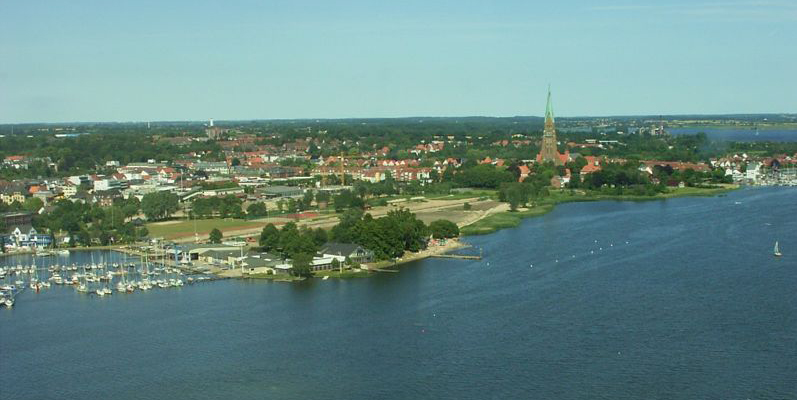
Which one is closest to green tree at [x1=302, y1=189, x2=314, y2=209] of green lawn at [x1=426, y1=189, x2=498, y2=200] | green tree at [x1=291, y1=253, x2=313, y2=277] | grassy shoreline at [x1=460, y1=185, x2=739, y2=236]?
green lawn at [x1=426, y1=189, x2=498, y2=200]

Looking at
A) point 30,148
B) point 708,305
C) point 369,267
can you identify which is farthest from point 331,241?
point 30,148

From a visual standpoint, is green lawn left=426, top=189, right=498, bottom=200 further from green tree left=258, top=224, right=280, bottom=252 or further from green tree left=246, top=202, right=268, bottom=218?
green tree left=258, top=224, right=280, bottom=252

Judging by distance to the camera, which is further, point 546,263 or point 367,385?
point 546,263

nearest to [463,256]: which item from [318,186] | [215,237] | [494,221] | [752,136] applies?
[215,237]

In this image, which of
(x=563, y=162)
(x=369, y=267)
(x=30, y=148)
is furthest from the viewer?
(x=30, y=148)

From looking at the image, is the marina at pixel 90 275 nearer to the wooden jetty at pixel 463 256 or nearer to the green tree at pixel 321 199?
the wooden jetty at pixel 463 256

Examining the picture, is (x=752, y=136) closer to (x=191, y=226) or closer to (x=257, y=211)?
(x=257, y=211)

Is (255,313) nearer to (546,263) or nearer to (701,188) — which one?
(546,263)
